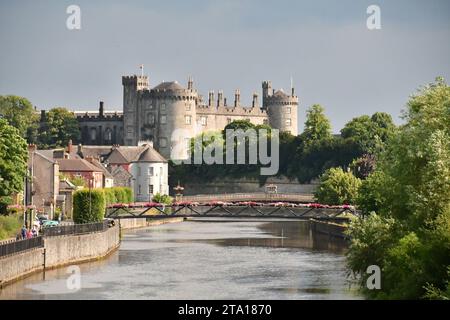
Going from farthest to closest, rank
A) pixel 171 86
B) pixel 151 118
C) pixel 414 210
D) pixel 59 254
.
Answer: pixel 151 118, pixel 171 86, pixel 59 254, pixel 414 210

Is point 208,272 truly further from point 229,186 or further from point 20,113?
point 20,113

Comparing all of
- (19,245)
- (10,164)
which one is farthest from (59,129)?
(19,245)

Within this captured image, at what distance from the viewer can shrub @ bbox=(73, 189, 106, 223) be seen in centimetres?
8238

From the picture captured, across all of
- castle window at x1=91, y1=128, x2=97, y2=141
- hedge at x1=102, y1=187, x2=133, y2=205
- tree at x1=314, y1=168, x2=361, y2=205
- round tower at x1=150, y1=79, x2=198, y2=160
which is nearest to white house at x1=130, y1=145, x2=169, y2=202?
hedge at x1=102, y1=187, x2=133, y2=205

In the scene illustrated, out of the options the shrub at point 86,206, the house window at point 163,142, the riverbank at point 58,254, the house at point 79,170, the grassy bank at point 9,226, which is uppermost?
the house window at point 163,142

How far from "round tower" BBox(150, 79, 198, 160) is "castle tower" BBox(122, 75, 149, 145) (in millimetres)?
2244

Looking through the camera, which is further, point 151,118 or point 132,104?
point 132,104

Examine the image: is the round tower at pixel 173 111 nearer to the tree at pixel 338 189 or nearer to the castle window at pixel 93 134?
the castle window at pixel 93 134

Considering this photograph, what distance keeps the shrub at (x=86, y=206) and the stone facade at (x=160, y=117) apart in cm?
8840

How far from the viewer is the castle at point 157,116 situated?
17862cm

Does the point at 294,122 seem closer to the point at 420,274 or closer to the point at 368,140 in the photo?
the point at 368,140

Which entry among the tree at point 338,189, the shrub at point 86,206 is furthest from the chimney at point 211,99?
the shrub at point 86,206

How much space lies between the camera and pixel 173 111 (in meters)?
179

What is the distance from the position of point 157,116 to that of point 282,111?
78.9 ft
